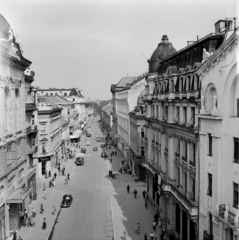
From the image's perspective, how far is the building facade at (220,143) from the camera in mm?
21641

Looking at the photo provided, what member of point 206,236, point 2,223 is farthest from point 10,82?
point 206,236

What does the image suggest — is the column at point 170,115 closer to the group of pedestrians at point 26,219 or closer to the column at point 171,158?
the column at point 171,158

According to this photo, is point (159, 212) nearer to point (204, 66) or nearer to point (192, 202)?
point (192, 202)

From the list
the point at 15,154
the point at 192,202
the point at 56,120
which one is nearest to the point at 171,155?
the point at 192,202

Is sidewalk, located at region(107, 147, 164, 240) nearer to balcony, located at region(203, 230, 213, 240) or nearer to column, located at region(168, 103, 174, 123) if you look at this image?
balcony, located at region(203, 230, 213, 240)

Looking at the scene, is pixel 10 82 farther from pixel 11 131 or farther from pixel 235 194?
pixel 235 194

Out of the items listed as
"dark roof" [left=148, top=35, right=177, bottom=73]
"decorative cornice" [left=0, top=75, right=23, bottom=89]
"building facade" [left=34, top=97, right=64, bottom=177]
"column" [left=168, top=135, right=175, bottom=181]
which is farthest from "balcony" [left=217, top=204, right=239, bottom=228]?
"building facade" [left=34, top=97, right=64, bottom=177]

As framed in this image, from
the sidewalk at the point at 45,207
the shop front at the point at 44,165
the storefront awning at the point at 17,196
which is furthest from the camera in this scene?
the shop front at the point at 44,165

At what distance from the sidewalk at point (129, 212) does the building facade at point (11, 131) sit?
10.9 metres

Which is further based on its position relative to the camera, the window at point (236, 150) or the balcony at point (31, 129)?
the balcony at point (31, 129)

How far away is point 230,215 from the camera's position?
2155cm

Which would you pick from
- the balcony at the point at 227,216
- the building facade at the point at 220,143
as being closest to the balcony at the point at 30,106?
the building facade at the point at 220,143

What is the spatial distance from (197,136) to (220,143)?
460cm

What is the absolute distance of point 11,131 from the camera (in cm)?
3597
